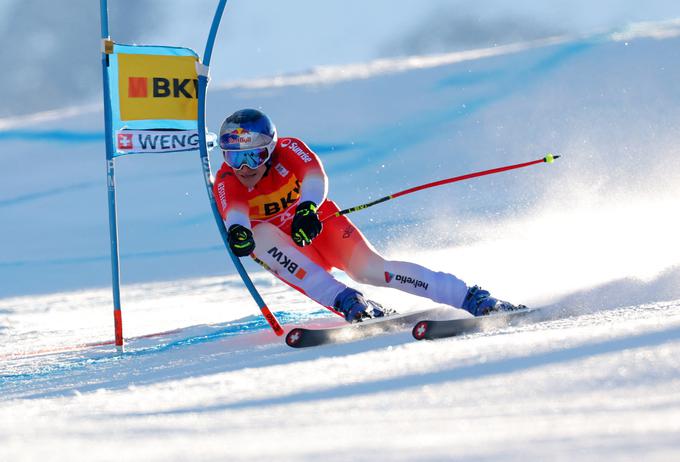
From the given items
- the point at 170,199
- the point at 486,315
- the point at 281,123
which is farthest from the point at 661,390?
the point at 281,123

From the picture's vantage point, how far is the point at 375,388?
2627mm

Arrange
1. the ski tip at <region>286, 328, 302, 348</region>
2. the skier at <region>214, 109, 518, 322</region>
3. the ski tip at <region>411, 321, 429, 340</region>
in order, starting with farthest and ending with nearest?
the skier at <region>214, 109, 518, 322</region> → the ski tip at <region>286, 328, 302, 348</region> → the ski tip at <region>411, 321, 429, 340</region>

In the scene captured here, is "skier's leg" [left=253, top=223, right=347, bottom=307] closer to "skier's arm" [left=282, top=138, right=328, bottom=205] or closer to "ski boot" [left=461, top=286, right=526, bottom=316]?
"skier's arm" [left=282, top=138, right=328, bottom=205]

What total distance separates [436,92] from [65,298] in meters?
9.59

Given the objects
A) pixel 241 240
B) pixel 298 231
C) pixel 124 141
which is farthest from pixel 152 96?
pixel 298 231

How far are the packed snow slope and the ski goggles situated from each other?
76 cm

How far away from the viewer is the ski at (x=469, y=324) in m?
3.85

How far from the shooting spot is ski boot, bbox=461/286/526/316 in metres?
4.32

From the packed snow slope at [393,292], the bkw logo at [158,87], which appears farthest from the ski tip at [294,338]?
the bkw logo at [158,87]

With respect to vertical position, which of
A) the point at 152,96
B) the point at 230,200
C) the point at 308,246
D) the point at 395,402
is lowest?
the point at 395,402

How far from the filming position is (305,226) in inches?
174

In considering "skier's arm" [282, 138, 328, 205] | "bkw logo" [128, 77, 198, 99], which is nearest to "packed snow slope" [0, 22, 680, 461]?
"skier's arm" [282, 138, 328, 205]

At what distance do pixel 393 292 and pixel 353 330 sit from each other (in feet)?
6.47

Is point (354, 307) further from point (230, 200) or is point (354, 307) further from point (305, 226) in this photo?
point (230, 200)
